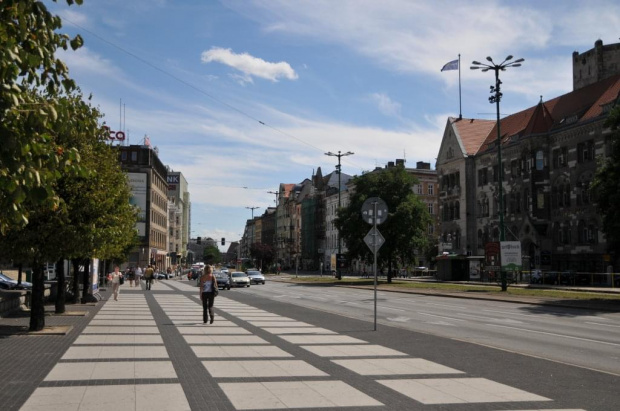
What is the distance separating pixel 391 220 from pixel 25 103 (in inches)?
2298

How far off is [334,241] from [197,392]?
387ft

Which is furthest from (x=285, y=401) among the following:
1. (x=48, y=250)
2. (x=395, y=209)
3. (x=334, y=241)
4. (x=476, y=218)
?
(x=334, y=241)

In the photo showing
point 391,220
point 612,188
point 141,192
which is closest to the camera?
point 612,188

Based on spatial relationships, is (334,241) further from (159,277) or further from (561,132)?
(561,132)

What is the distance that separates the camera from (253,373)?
402 inches

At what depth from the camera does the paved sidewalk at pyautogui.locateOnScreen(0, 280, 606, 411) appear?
8117mm

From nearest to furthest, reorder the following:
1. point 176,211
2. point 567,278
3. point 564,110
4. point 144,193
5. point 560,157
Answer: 1. point 567,278
2. point 560,157
3. point 564,110
4. point 144,193
5. point 176,211

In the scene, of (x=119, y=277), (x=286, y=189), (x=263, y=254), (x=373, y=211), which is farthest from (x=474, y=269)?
(x=286, y=189)

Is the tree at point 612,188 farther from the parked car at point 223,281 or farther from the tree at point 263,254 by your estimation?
the tree at point 263,254

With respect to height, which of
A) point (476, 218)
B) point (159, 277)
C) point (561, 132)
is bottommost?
point (159, 277)

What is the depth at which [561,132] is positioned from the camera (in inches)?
2416

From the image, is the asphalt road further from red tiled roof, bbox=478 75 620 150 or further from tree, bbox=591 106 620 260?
red tiled roof, bbox=478 75 620 150

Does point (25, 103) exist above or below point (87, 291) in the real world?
above

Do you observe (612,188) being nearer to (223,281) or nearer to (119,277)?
(119,277)
